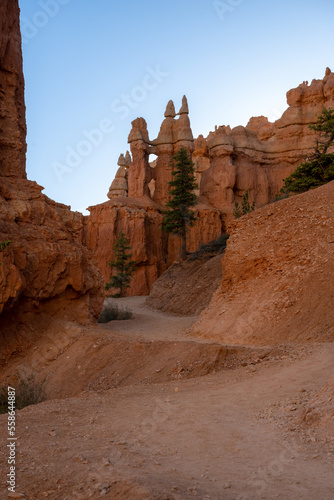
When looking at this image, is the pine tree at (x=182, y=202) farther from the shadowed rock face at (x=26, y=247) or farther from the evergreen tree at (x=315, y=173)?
the shadowed rock face at (x=26, y=247)

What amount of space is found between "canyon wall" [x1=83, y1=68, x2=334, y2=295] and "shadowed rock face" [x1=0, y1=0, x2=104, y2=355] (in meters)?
22.8

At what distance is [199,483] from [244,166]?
39.9 meters

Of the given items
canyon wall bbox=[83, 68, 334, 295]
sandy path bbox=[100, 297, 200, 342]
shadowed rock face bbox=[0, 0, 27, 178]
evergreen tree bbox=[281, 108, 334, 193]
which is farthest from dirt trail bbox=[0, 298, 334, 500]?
canyon wall bbox=[83, 68, 334, 295]

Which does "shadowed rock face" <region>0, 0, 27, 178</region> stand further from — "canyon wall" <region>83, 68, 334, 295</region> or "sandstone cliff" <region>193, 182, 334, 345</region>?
"canyon wall" <region>83, 68, 334, 295</region>

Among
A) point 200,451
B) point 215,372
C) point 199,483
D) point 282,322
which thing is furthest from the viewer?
point 282,322

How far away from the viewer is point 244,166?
40938mm

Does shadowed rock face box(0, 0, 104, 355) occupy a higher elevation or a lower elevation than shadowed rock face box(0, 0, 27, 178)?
lower

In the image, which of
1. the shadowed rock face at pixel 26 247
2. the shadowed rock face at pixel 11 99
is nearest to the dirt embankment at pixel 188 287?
the shadowed rock face at pixel 26 247

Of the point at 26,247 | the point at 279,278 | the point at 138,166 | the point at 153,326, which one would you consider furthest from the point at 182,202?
the point at 26,247

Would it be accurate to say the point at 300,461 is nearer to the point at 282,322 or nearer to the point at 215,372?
the point at 215,372

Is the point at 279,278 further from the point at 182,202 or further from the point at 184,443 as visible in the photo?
the point at 182,202

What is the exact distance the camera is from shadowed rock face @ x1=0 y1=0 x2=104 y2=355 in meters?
11.9

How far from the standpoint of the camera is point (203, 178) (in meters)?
42.3

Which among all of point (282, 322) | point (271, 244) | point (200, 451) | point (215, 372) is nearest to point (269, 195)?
point (271, 244)
